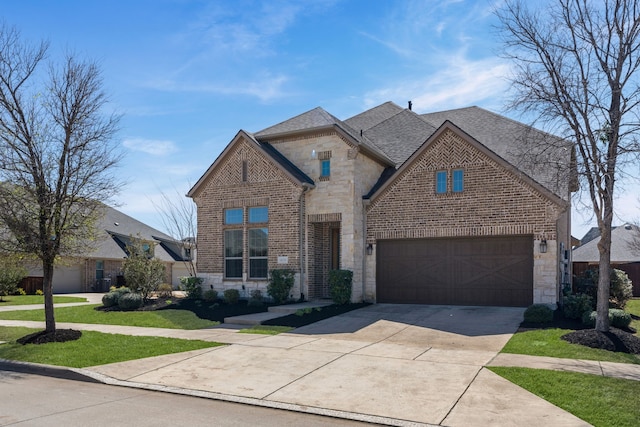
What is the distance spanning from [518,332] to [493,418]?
21.1ft

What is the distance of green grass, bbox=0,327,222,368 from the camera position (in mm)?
10070

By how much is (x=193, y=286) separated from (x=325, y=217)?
6.36 metres

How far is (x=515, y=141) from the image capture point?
14.5 meters

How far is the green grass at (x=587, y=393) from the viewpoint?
6.23m

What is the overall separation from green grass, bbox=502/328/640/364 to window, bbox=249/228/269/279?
10.5 metres

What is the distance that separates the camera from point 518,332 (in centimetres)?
1215

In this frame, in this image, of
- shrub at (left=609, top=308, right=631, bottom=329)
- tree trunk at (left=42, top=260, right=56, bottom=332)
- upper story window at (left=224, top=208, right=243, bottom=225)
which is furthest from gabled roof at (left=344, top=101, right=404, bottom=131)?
tree trunk at (left=42, top=260, right=56, bottom=332)

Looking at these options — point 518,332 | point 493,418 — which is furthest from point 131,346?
point 518,332

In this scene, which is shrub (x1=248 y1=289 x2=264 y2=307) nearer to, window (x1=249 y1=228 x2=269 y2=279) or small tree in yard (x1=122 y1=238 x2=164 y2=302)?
window (x1=249 y1=228 x2=269 y2=279)

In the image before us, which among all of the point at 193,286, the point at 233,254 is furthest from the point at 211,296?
the point at 233,254

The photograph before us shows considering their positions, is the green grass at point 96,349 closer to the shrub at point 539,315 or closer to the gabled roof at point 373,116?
the shrub at point 539,315

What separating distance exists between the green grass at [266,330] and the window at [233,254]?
661 centimetres

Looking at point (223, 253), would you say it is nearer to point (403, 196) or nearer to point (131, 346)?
point (403, 196)

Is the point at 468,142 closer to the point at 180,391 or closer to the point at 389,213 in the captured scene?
the point at 389,213
